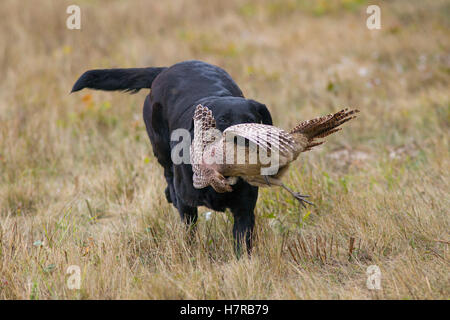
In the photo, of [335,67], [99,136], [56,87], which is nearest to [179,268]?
[99,136]

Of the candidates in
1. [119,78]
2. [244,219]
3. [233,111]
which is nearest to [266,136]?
[233,111]

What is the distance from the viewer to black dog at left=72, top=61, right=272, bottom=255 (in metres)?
3.13

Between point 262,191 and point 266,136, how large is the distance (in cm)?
186

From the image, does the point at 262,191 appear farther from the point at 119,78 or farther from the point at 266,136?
the point at 266,136

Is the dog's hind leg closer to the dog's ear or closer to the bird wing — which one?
the dog's ear

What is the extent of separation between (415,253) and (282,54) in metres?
5.99

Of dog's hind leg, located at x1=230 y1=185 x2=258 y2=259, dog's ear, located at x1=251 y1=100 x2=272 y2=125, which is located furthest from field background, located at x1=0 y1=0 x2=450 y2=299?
dog's ear, located at x1=251 y1=100 x2=272 y2=125

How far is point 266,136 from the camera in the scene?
8.07ft

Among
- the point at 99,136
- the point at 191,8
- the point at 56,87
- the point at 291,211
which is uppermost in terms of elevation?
the point at 191,8

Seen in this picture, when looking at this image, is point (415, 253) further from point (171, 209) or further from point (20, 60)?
point (20, 60)

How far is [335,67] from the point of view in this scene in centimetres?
807

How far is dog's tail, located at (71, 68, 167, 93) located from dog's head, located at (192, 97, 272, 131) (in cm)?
127

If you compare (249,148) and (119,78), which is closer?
(249,148)
